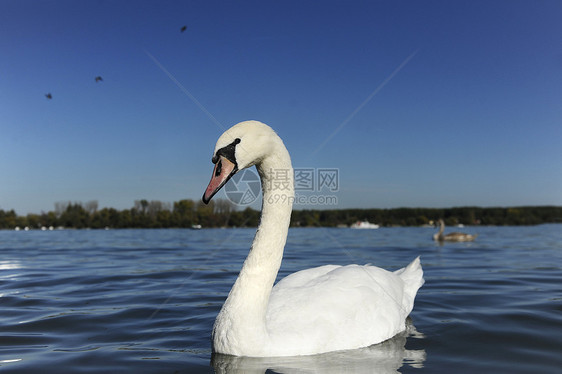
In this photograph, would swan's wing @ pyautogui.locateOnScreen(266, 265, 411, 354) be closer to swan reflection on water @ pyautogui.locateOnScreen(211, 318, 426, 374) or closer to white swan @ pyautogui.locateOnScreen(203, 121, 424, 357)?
white swan @ pyautogui.locateOnScreen(203, 121, 424, 357)

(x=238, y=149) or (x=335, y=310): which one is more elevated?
(x=238, y=149)

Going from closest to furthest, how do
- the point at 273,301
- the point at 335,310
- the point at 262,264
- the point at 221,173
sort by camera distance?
the point at 221,173, the point at 262,264, the point at 335,310, the point at 273,301

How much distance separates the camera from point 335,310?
4.84 metres

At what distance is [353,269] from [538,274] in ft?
24.4

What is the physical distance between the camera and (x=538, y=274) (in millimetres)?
10922

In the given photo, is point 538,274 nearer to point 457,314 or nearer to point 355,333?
point 457,314

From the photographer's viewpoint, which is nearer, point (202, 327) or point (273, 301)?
point (273, 301)

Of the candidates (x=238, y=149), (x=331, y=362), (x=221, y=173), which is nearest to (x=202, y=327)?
(x=331, y=362)

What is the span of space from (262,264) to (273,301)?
739mm

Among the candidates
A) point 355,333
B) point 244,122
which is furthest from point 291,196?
point 355,333

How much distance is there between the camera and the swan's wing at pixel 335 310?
4508mm

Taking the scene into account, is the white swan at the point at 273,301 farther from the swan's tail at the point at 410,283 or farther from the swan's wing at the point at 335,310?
the swan's tail at the point at 410,283

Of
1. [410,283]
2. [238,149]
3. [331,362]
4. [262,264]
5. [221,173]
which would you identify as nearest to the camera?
[221,173]

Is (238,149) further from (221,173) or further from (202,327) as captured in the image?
(202,327)
